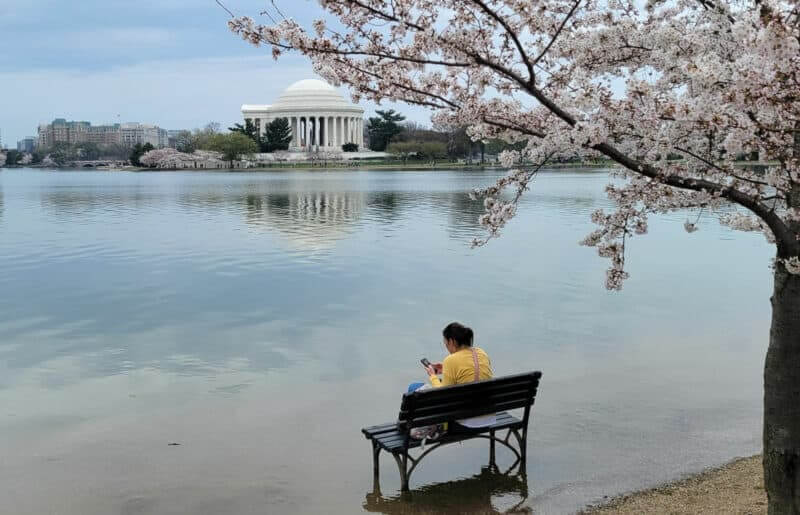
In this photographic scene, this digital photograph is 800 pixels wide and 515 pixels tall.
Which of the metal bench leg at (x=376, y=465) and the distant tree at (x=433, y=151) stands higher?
the distant tree at (x=433, y=151)

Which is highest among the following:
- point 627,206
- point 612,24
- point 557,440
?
point 612,24

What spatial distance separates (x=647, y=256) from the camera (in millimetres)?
19516

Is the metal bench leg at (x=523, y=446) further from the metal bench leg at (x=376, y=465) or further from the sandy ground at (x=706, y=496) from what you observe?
the metal bench leg at (x=376, y=465)

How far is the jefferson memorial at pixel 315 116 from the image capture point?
15762 cm

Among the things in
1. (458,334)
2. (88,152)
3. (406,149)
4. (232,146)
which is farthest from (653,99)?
(88,152)

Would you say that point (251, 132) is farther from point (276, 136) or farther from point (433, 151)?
point (433, 151)

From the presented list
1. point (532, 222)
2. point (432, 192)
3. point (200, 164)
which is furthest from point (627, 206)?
point (200, 164)

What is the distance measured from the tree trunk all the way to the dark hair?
2.09m

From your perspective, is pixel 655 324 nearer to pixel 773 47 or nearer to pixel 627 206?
pixel 627 206

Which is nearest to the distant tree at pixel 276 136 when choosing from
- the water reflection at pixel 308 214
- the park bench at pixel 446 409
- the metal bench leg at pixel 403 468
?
the water reflection at pixel 308 214

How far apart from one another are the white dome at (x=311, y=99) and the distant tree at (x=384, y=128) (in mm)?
9292

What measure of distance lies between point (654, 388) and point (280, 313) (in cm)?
593

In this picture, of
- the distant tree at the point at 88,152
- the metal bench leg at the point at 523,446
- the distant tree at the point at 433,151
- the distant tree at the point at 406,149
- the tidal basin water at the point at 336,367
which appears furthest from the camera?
the distant tree at the point at 88,152

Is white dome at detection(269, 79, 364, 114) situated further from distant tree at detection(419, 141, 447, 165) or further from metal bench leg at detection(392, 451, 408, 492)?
metal bench leg at detection(392, 451, 408, 492)
